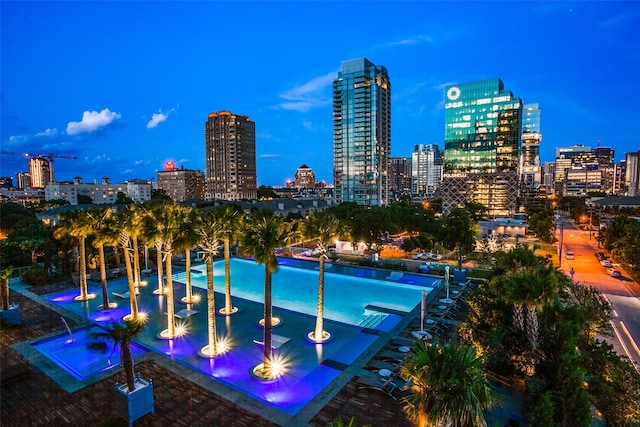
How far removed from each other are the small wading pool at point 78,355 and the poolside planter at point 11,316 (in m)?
4.05

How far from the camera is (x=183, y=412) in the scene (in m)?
13.7

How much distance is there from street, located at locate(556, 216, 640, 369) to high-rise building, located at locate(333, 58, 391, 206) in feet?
278

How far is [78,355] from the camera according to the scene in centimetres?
1911

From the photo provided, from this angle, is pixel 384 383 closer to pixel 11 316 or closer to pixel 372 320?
pixel 372 320

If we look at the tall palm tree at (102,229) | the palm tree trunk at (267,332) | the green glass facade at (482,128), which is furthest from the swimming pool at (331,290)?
the green glass facade at (482,128)

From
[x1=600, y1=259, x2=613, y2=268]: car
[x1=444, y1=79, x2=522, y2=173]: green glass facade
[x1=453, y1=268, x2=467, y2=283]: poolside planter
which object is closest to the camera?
[x1=453, y1=268, x2=467, y2=283]: poolside planter

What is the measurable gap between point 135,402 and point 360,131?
135m

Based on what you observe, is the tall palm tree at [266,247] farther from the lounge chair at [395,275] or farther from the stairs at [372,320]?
the lounge chair at [395,275]

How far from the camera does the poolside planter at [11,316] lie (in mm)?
22294

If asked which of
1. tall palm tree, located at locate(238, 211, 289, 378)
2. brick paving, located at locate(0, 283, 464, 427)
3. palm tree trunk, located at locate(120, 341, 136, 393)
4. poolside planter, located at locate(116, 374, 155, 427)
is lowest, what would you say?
brick paving, located at locate(0, 283, 464, 427)

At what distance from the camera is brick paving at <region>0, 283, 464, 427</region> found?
13148 mm

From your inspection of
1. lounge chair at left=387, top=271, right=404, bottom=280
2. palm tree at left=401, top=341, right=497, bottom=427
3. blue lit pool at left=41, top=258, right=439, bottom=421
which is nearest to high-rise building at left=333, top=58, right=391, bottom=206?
blue lit pool at left=41, top=258, right=439, bottom=421

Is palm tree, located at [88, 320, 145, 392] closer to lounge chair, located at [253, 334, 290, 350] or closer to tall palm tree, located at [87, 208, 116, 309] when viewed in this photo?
lounge chair, located at [253, 334, 290, 350]

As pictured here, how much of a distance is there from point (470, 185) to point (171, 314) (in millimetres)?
117374
